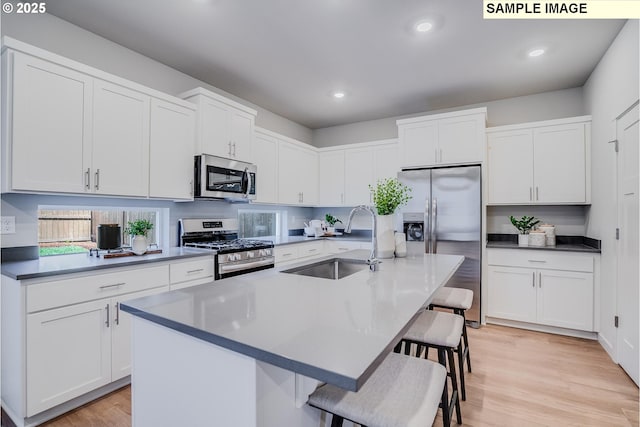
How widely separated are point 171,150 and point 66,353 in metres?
1.68

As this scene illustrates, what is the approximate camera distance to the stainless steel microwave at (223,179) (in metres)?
3.00

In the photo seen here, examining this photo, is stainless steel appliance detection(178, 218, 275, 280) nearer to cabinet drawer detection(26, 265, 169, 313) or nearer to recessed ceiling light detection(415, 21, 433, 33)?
cabinet drawer detection(26, 265, 169, 313)

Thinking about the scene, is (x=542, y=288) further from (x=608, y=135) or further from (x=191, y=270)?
(x=191, y=270)

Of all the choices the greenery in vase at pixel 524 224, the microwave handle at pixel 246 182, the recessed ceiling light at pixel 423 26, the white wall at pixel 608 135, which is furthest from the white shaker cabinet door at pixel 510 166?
the microwave handle at pixel 246 182

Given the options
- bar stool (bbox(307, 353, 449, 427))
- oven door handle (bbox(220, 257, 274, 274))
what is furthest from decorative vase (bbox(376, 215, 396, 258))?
oven door handle (bbox(220, 257, 274, 274))

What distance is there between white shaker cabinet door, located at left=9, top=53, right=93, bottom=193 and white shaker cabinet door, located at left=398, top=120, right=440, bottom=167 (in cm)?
324

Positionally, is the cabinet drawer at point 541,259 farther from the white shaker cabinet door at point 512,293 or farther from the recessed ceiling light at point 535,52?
the recessed ceiling light at point 535,52

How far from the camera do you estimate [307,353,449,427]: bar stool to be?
98 centimetres

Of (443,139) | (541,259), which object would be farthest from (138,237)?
(541,259)

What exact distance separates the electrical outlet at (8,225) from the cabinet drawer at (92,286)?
0.66 m

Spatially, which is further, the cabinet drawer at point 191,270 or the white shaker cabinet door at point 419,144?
the white shaker cabinet door at point 419,144

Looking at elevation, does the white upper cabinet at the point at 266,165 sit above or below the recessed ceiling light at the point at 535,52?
below

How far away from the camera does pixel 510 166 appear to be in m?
3.69

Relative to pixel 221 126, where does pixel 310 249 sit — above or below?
below
